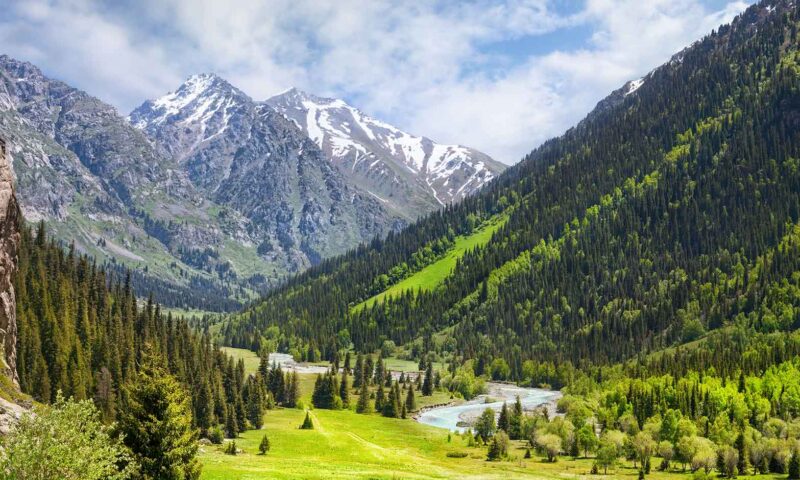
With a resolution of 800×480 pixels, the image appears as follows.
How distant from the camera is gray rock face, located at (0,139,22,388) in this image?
252 feet

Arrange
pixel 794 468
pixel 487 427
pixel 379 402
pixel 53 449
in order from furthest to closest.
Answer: pixel 379 402 < pixel 487 427 < pixel 794 468 < pixel 53 449

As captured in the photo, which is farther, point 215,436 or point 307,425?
point 307,425

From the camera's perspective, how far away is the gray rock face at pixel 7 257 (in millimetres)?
76812

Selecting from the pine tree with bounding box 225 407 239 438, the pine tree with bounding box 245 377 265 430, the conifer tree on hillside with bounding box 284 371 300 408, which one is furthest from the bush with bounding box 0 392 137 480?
the conifer tree on hillside with bounding box 284 371 300 408

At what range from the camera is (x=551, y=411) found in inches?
7121

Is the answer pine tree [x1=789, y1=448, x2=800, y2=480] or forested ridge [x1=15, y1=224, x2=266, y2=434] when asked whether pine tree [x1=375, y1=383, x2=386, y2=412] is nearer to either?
forested ridge [x1=15, y1=224, x2=266, y2=434]

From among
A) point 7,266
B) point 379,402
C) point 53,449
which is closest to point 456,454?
point 379,402

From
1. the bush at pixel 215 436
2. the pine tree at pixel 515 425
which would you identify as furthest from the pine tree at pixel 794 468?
the bush at pixel 215 436

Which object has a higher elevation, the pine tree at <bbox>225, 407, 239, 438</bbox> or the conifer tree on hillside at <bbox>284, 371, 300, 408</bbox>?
the conifer tree on hillside at <bbox>284, 371, 300, 408</bbox>

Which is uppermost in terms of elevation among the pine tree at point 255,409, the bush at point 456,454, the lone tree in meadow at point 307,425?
the pine tree at point 255,409

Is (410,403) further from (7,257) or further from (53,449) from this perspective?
(53,449)

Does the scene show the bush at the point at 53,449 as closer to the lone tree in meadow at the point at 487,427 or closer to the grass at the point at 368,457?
the grass at the point at 368,457

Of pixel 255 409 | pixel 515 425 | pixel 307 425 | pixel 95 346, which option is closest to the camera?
pixel 95 346

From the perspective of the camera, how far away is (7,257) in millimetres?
79312
